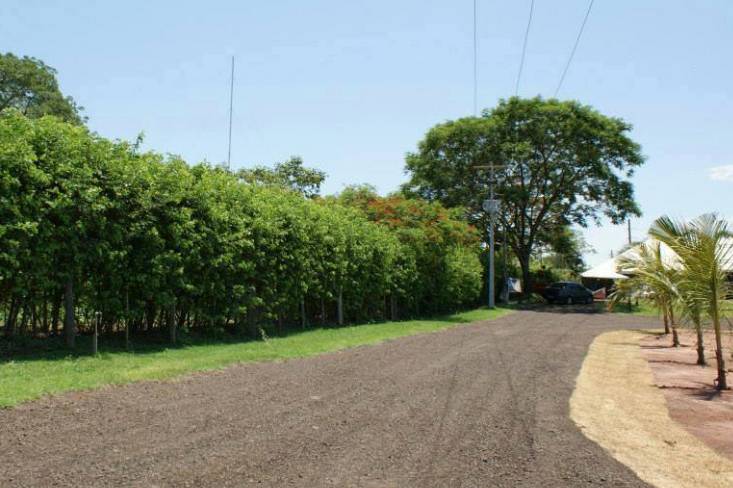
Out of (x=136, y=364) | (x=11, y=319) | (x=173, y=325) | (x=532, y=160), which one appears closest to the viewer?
(x=136, y=364)

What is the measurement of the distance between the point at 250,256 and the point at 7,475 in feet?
32.7

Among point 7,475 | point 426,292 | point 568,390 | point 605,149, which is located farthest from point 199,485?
point 605,149

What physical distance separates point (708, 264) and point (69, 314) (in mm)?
11237

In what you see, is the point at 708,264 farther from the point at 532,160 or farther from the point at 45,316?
the point at 532,160

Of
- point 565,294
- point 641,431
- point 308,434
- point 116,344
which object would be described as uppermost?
point 565,294

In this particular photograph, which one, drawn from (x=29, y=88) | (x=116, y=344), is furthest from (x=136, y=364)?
(x=29, y=88)

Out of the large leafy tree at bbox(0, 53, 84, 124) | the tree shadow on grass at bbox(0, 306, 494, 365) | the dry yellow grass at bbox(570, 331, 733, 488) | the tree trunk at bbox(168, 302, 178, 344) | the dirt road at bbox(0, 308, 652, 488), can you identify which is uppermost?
the large leafy tree at bbox(0, 53, 84, 124)

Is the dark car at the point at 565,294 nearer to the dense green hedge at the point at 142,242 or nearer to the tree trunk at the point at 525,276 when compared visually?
the tree trunk at the point at 525,276

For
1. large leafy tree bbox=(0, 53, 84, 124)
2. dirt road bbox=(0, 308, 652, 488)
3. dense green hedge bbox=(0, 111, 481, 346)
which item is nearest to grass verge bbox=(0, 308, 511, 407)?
dirt road bbox=(0, 308, 652, 488)

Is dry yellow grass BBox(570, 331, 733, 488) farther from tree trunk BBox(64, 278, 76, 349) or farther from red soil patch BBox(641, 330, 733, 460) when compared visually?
tree trunk BBox(64, 278, 76, 349)

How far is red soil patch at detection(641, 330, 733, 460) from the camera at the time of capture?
294 inches

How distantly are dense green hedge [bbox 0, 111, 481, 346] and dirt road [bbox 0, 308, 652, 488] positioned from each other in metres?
3.10

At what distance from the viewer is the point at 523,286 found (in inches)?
1829

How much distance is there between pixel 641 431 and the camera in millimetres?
7223
